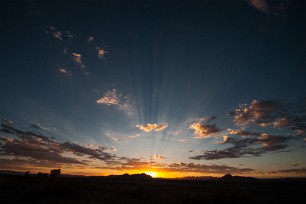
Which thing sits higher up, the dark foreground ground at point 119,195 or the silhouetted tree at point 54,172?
the silhouetted tree at point 54,172

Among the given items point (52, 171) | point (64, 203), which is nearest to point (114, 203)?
point (64, 203)

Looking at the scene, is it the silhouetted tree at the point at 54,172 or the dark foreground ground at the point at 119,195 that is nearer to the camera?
the dark foreground ground at the point at 119,195

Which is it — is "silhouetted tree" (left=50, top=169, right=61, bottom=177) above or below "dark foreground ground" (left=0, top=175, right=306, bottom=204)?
above

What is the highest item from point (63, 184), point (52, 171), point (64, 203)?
point (52, 171)

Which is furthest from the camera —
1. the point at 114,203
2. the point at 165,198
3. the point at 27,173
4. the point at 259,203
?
the point at 27,173

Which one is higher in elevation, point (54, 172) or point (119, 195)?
point (54, 172)

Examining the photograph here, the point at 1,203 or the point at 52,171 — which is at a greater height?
the point at 52,171

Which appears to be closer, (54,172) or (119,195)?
(119,195)

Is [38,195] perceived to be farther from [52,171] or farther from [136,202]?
[52,171]

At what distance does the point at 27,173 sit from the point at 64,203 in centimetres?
8134

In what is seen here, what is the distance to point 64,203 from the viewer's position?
19609 mm

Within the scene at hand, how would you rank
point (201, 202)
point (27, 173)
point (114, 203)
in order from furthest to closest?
1. point (27, 173)
2. point (201, 202)
3. point (114, 203)

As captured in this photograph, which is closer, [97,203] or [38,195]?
[97,203]

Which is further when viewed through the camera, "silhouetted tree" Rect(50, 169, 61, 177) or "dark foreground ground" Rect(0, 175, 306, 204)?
"silhouetted tree" Rect(50, 169, 61, 177)
